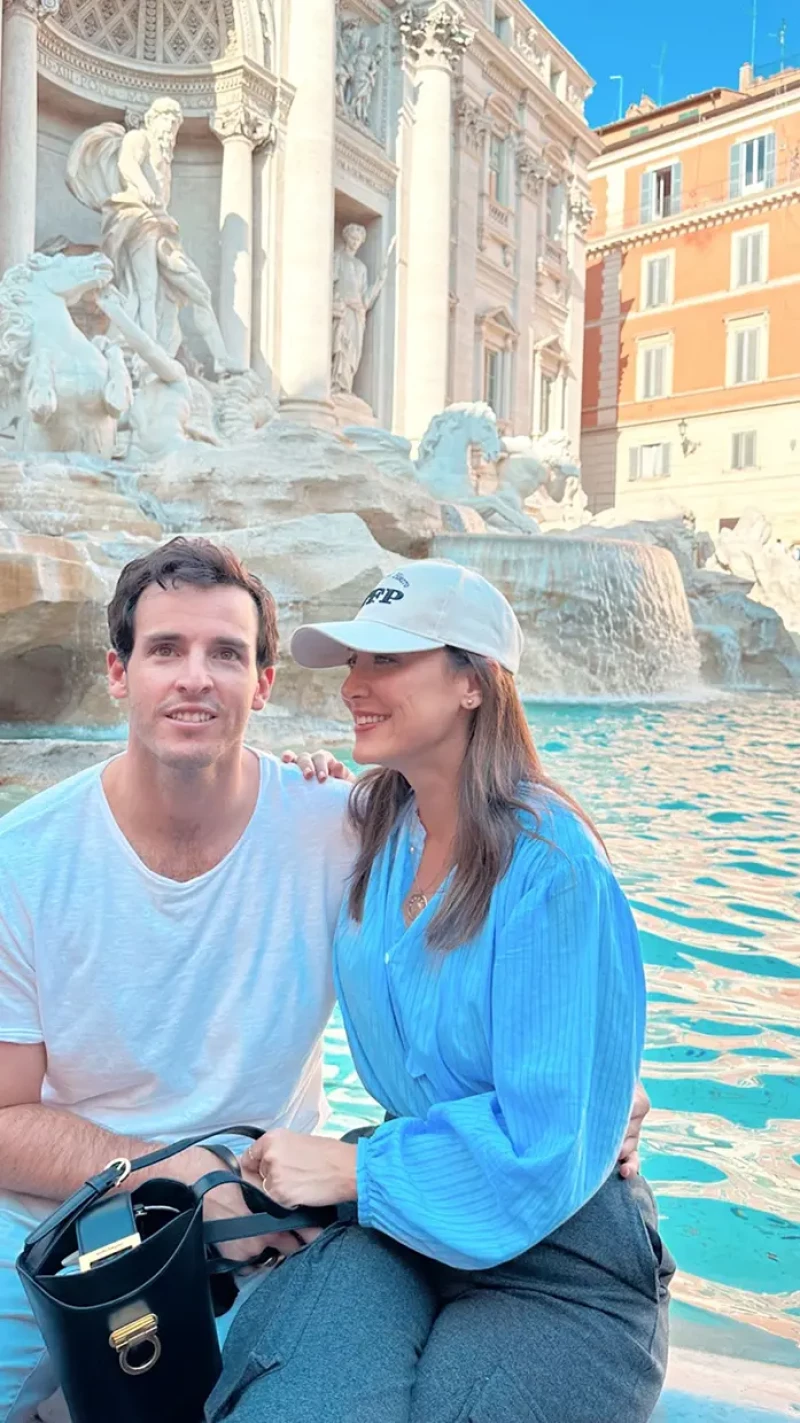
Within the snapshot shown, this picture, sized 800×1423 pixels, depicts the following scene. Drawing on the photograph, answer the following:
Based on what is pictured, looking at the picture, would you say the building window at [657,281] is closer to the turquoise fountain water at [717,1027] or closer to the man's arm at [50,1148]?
the turquoise fountain water at [717,1027]

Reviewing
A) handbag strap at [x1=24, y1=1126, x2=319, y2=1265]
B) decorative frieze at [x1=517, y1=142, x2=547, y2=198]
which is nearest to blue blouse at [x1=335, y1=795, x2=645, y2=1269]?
handbag strap at [x1=24, y1=1126, x2=319, y2=1265]

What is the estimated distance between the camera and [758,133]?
88.7 ft

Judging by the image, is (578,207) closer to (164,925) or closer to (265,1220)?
(164,925)

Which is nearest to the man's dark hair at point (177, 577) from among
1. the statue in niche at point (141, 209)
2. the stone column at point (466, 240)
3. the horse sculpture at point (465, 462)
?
the horse sculpture at point (465, 462)

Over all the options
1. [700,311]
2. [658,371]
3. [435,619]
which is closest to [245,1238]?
[435,619]

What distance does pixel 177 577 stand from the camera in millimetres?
1579

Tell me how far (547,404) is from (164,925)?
82.8ft

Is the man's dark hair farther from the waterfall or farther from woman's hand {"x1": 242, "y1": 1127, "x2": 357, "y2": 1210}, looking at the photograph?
the waterfall

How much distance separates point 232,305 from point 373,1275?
614 inches

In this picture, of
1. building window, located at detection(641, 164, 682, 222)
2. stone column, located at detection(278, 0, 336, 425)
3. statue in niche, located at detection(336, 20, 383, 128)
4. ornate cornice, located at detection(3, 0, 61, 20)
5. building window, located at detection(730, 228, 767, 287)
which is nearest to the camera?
ornate cornice, located at detection(3, 0, 61, 20)

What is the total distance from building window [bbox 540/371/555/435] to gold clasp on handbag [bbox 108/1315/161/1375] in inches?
986

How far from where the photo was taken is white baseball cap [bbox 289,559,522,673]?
4.75ft

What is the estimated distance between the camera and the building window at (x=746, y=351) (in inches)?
1041

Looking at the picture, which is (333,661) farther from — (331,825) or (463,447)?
A: (463,447)
